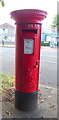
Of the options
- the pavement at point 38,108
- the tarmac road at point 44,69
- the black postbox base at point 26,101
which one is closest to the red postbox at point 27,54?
the black postbox base at point 26,101

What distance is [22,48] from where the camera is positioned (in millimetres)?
2725

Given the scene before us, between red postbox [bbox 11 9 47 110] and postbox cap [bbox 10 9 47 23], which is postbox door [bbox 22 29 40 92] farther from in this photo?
postbox cap [bbox 10 9 47 23]

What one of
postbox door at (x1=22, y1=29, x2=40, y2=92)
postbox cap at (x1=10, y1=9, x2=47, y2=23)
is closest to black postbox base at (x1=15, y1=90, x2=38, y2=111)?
Answer: postbox door at (x1=22, y1=29, x2=40, y2=92)

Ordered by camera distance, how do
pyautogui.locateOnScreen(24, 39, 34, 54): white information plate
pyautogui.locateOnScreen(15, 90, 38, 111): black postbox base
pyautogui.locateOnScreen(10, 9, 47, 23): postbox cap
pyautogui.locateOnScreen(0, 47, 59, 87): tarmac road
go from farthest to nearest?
pyautogui.locateOnScreen(0, 47, 59, 87): tarmac road → pyautogui.locateOnScreen(15, 90, 38, 111): black postbox base → pyautogui.locateOnScreen(24, 39, 34, 54): white information plate → pyautogui.locateOnScreen(10, 9, 47, 23): postbox cap

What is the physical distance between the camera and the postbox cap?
99.1 inches

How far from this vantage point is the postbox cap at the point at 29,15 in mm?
2518

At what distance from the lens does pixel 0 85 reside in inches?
157

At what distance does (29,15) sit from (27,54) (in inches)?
25.6

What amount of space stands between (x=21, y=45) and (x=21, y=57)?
0.69 feet

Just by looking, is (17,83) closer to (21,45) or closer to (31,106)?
(31,106)

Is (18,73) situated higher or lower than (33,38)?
lower

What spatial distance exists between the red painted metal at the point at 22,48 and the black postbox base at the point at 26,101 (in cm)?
7

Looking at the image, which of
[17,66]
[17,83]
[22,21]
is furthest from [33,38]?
[17,83]

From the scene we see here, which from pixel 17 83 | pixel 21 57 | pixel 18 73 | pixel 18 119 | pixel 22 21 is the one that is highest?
pixel 22 21
